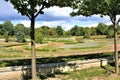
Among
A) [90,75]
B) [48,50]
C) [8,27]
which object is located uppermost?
[8,27]

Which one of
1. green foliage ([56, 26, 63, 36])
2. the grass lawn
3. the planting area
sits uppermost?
green foliage ([56, 26, 63, 36])

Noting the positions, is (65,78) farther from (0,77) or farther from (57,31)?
(57,31)

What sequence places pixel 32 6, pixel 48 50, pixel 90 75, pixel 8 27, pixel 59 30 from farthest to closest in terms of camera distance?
pixel 59 30, pixel 8 27, pixel 48 50, pixel 90 75, pixel 32 6

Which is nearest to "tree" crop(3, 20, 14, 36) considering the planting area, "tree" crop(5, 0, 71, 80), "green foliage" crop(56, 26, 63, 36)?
"green foliage" crop(56, 26, 63, 36)

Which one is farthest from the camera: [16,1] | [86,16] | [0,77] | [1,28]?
[1,28]

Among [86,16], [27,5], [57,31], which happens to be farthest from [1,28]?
[27,5]

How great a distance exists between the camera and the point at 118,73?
24531mm

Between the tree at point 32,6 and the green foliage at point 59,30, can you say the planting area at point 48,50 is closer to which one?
the tree at point 32,6

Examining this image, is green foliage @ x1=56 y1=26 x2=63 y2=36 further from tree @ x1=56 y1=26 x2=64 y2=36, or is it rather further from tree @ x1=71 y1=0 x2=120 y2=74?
tree @ x1=71 y1=0 x2=120 y2=74

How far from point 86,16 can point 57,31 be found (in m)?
142

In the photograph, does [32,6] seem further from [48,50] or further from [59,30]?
[59,30]

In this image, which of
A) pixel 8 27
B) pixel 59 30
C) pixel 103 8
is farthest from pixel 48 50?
pixel 59 30

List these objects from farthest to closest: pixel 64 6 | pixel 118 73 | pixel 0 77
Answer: pixel 118 73 < pixel 0 77 < pixel 64 6

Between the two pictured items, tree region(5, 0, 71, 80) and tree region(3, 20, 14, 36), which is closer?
tree region(5, 0, 71, 80)
